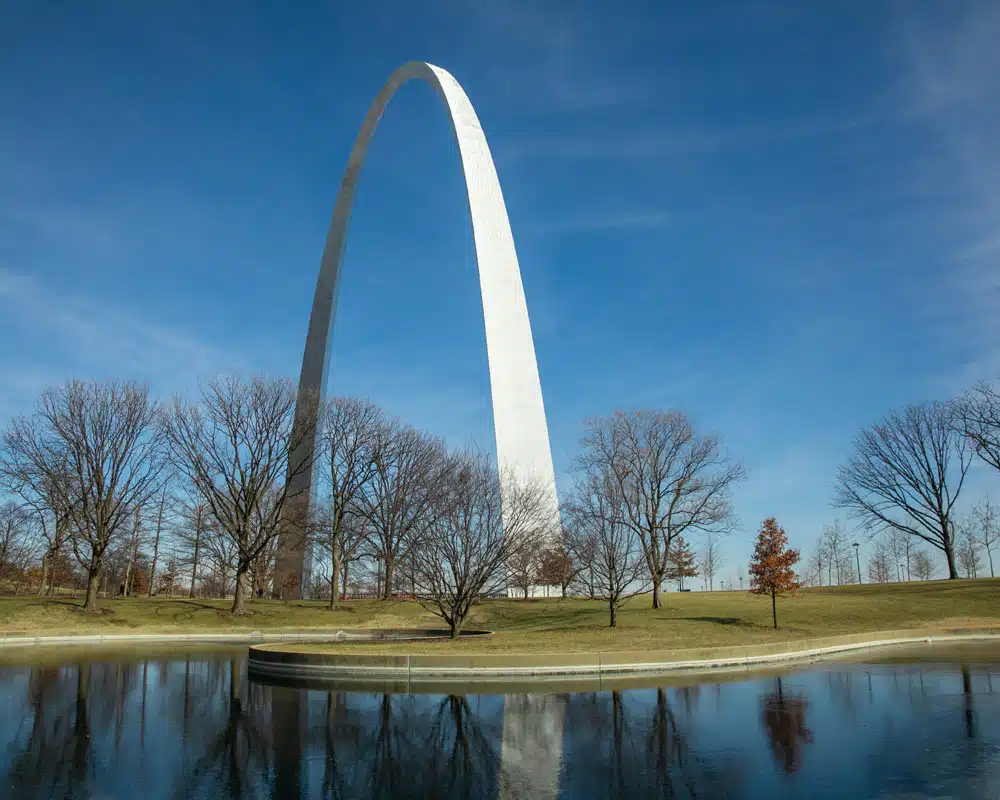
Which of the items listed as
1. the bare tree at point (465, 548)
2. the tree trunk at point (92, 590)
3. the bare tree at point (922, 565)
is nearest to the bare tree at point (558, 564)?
the bare tree at point (465, 548)

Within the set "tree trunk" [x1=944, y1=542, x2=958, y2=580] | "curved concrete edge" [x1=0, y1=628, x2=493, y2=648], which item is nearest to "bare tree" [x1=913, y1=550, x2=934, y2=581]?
"tree trunk" [x1=944, y1=542, x2=958, y2=580]

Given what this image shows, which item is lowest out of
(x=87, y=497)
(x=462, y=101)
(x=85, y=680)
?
(x=85, y=680)

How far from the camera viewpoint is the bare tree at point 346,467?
124 ft

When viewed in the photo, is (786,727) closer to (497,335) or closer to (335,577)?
(497,335)

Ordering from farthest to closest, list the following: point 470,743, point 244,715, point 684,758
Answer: point 244,715 → point 470,743 → point 684,758

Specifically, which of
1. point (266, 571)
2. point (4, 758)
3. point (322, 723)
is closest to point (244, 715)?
point (322, 723)

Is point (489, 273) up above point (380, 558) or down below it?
above

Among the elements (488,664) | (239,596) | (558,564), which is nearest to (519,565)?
(558,564)

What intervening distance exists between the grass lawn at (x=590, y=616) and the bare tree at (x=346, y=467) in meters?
A: 3.38

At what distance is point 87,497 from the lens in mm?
33531

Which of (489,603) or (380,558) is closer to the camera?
(489,603)

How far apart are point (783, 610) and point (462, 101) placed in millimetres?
23848

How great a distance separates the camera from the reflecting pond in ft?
22.5

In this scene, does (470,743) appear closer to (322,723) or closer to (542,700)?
(322,723)
